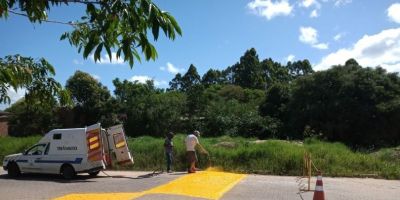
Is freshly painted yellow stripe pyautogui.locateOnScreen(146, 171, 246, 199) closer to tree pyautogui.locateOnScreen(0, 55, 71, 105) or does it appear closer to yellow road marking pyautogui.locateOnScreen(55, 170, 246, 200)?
yellow road marking pyautogui.locateOnScreen(55, 170, 246, 200)

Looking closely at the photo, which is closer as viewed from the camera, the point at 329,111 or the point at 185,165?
the point at 185,165

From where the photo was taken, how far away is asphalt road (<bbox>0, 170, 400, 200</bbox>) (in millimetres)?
15227

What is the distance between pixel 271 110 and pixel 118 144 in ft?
117

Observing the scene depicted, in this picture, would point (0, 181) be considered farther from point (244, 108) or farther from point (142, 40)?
point (244, 108)

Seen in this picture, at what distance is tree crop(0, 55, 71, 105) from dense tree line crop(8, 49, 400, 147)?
31844 millimetres

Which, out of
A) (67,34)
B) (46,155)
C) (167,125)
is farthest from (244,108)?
(67,34)

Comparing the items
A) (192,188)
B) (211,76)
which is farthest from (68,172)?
(211,76)

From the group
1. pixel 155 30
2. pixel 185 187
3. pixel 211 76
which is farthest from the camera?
pixel 211 76

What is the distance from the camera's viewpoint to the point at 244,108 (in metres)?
55.2

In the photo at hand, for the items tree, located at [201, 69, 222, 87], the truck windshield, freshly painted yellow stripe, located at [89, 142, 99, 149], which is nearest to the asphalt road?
the truck windshield

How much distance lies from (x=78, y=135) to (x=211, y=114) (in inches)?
1254

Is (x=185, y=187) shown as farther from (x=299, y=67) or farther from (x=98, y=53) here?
(x=299, y=67)

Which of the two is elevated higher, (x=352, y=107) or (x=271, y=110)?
(x=271, y=110)

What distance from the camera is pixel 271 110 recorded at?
55.8 m
